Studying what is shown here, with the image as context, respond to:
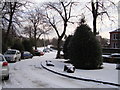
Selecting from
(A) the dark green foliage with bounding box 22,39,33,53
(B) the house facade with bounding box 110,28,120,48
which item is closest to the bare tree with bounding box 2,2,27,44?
(A) the dark green foliage with bounding box 22,39,33,53

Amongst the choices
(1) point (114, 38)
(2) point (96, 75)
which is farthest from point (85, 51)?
(1) point (114, 38)

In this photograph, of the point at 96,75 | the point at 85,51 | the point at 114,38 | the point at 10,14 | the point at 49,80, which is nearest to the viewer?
the point at 49,80

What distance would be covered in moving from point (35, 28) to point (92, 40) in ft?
175

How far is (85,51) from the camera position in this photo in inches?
716

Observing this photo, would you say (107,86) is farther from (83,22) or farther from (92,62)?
(83,22)

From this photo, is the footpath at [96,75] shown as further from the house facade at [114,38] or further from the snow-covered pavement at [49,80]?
the house facade at [114,38]

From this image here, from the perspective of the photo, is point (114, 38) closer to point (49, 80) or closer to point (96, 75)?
point (96, 75)

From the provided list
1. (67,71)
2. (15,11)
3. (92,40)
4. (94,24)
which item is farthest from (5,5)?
(67,71)

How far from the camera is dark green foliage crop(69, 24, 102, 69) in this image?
1805 centimetres

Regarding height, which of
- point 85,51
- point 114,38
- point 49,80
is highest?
point 114,38

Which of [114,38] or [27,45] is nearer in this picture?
[27,45]

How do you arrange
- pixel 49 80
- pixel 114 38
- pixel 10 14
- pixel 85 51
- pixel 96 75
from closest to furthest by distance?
pixel 49 80, pixel 96 75, pixel 85 51, pixel 10 14, pixel 114 38

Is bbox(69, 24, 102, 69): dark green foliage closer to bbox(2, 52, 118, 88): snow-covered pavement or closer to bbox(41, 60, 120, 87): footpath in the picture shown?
bbox(41, 60, 120, 87): footpath

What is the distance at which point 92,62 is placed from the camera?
18.0 meters
